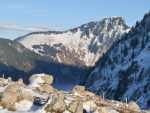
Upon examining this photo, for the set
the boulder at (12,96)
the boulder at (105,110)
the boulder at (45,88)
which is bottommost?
the boulder at (105,110)

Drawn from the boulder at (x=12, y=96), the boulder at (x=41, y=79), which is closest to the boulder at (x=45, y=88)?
the boulder at (x=41, y=79)

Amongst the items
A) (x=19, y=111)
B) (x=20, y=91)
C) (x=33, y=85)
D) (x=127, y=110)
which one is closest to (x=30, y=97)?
(x=20, y=91)

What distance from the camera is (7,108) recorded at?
5341 centimetres

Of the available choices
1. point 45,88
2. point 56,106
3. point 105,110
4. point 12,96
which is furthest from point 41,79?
point 56,106

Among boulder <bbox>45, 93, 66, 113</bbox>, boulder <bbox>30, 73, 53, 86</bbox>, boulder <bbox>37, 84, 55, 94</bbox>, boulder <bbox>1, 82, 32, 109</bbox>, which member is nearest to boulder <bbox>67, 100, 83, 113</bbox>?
boulder <bbox>45, 93, 66, 113</bbox>

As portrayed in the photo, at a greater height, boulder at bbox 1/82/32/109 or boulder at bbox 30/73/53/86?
boulder at bbox 30/73/53/86

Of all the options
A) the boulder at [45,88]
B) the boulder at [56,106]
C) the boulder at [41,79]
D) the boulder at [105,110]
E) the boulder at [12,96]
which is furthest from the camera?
the boulder at [41,79]

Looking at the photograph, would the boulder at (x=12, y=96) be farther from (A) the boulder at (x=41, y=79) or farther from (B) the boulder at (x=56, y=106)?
(A) the boulder at (x=41, y=79)

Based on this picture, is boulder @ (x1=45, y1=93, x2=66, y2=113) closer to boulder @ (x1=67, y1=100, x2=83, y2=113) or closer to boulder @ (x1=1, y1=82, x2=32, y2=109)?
boulder @ (x1=67, y1=100, x2=83, y2=113)

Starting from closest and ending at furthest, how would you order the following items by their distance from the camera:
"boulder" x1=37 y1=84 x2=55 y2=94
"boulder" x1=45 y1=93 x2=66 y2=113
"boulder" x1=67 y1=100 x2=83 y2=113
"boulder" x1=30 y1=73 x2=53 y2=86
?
1. "boulder" x1=45 y1=93 x2=66 y2=113
2. "boulder" x1=67 y1=100 x2=83 y2=113
3. "boulder" x1=37 y1=84 x2=55 y2=94
4. "boulder" x1=30 y1=73 x2=53 y2=86

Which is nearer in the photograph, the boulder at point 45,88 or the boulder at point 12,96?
the boulder at point 12,96

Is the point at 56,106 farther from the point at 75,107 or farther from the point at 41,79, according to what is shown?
the point at 41,79

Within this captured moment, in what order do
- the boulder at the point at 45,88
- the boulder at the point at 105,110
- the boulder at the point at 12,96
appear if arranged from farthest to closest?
1. the boulder at the point at 45,88
2. the boulder at the point at 105,110
3. the boulder at the point at 12,96

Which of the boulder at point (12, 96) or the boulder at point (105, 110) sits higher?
the boulder at point (12, 96)
